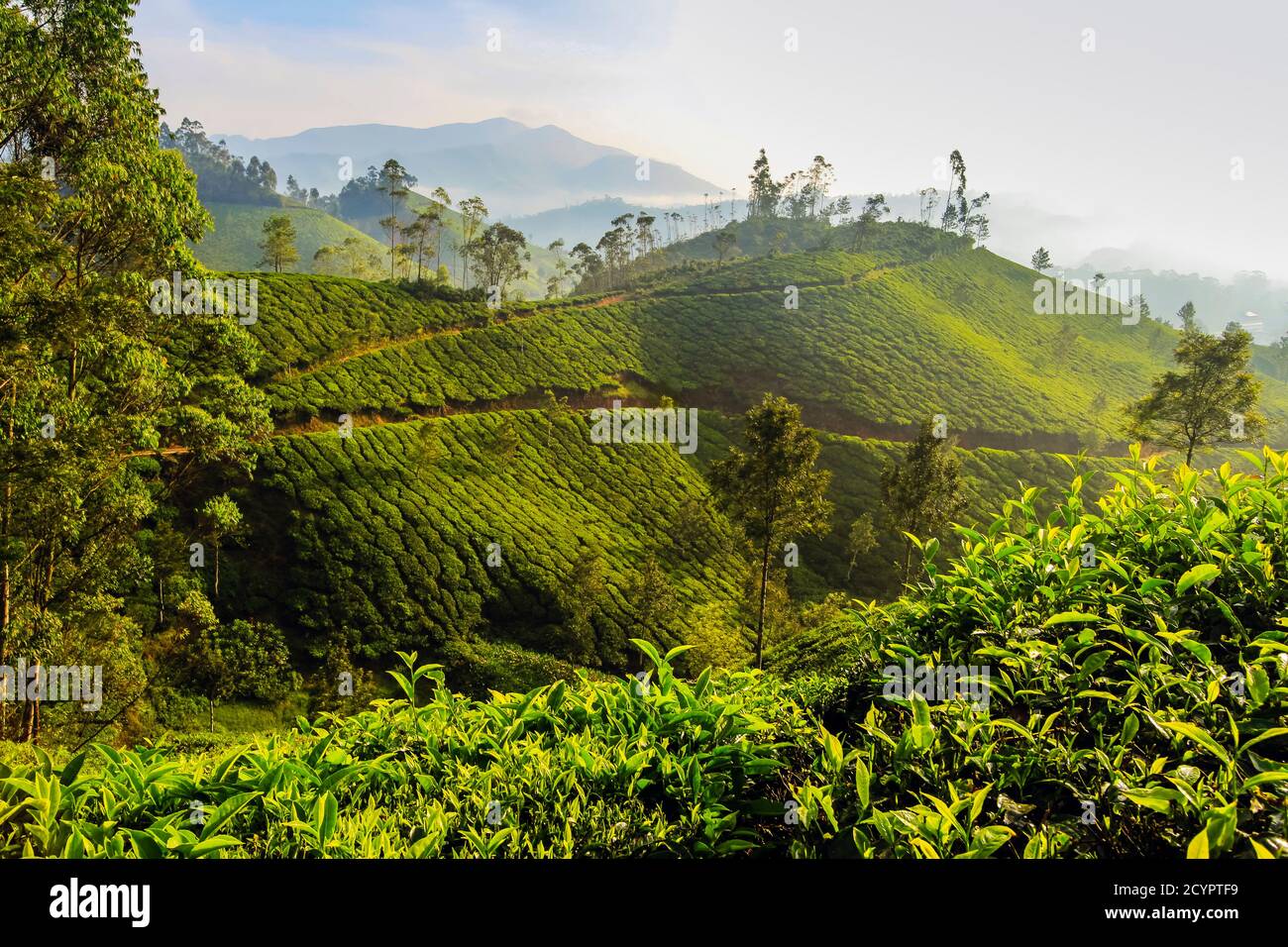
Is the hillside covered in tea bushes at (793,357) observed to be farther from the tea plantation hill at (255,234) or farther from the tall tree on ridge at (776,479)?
the tea plantation hill at (255,234)

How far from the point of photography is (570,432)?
143ft

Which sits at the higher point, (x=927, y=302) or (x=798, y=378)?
(x=927, y=302)

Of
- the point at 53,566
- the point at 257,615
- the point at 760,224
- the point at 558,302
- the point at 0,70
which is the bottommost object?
the point at 257,615

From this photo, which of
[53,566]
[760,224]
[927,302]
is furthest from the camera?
[760,224]

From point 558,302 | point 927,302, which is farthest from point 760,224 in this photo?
point 558,302

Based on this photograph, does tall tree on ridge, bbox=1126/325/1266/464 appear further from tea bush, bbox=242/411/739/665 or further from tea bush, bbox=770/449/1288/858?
tea bush, bbox=770/449/1288/858

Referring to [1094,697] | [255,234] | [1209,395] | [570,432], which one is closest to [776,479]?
[1094,697]

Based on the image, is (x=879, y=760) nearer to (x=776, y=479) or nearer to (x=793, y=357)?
(x=776, y=479)

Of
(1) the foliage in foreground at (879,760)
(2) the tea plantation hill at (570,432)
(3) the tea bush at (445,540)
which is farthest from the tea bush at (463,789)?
(3) the tea bush at (445,540)

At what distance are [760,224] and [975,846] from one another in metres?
152

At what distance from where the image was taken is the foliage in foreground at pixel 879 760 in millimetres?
2082

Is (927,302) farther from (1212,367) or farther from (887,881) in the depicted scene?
(887,881)

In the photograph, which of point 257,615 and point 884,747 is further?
point 257,615

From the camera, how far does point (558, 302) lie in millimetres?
70500
